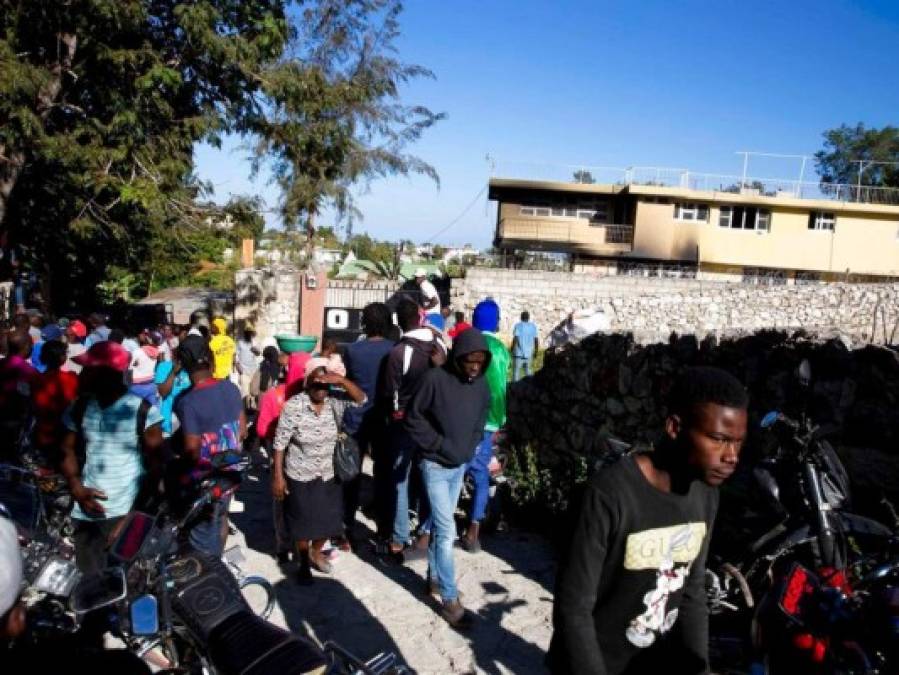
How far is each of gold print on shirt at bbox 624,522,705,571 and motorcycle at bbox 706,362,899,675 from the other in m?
0.61

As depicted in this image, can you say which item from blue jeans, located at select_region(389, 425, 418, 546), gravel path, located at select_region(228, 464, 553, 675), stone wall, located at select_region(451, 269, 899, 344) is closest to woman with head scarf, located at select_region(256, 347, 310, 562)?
gravel path, located at select_region(228, 464, 553, 675)

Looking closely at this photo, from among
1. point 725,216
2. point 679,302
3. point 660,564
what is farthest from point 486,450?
point 725,216

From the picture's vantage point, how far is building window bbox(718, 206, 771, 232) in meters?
32.7

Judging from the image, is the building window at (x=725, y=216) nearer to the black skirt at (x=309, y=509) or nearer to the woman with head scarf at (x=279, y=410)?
the woman with head scarf at (x=279, y=410)

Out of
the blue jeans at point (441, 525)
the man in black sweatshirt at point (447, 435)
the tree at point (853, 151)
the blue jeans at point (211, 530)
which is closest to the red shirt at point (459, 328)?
the man in black sweatshirt at point (447, 435)

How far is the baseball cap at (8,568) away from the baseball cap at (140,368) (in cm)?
638

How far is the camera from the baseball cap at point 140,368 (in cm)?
799

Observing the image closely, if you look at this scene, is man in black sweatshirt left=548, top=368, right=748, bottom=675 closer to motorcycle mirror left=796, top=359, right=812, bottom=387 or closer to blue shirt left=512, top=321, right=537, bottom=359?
motorcycle mirror left=796, top=359, right=812, bottom=387

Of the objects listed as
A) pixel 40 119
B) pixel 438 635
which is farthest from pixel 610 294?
pixel 438 635

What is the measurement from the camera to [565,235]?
31.9 m

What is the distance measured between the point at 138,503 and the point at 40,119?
8954mm

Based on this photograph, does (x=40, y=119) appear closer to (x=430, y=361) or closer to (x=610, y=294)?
(x=430, y=361)

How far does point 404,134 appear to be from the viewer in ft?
74.6

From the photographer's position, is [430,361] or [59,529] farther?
[430,361]
